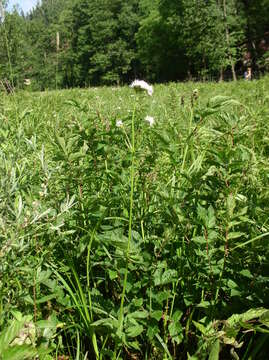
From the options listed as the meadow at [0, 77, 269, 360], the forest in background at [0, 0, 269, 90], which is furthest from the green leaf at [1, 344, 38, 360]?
the forest in background at [0, 0, 269, 90]

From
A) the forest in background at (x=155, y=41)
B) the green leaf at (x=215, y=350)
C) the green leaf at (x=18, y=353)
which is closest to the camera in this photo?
the green leaf at (x=18, y=353)

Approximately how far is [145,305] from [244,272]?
0.34 m

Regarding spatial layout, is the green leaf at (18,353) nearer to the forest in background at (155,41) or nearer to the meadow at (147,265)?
the meadow at (147,265)

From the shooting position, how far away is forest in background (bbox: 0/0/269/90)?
20359 millimetres

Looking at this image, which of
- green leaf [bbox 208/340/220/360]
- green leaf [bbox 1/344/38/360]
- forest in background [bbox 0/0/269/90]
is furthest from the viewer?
forest in background [bbox 0/0/269/90]

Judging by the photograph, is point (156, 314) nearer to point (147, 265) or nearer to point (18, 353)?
point (147, 265)

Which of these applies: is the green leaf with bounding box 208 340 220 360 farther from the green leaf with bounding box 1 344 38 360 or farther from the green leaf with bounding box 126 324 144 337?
the green leaf with bounding box 1 344 38 360

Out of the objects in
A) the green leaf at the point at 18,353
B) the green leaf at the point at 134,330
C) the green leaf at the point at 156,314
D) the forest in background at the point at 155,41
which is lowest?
the green leaf at the point at 134,330

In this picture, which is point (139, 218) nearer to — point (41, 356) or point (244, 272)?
point (244, 272)

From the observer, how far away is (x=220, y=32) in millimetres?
22844

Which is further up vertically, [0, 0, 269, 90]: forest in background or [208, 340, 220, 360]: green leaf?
[0, 0, 269, 90]: forest in background

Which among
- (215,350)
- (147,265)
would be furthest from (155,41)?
(215,350)

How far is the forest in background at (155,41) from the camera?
20359 millimetres

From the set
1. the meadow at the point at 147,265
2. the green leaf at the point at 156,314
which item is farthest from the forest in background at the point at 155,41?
the green leaf at the point at 156,314
